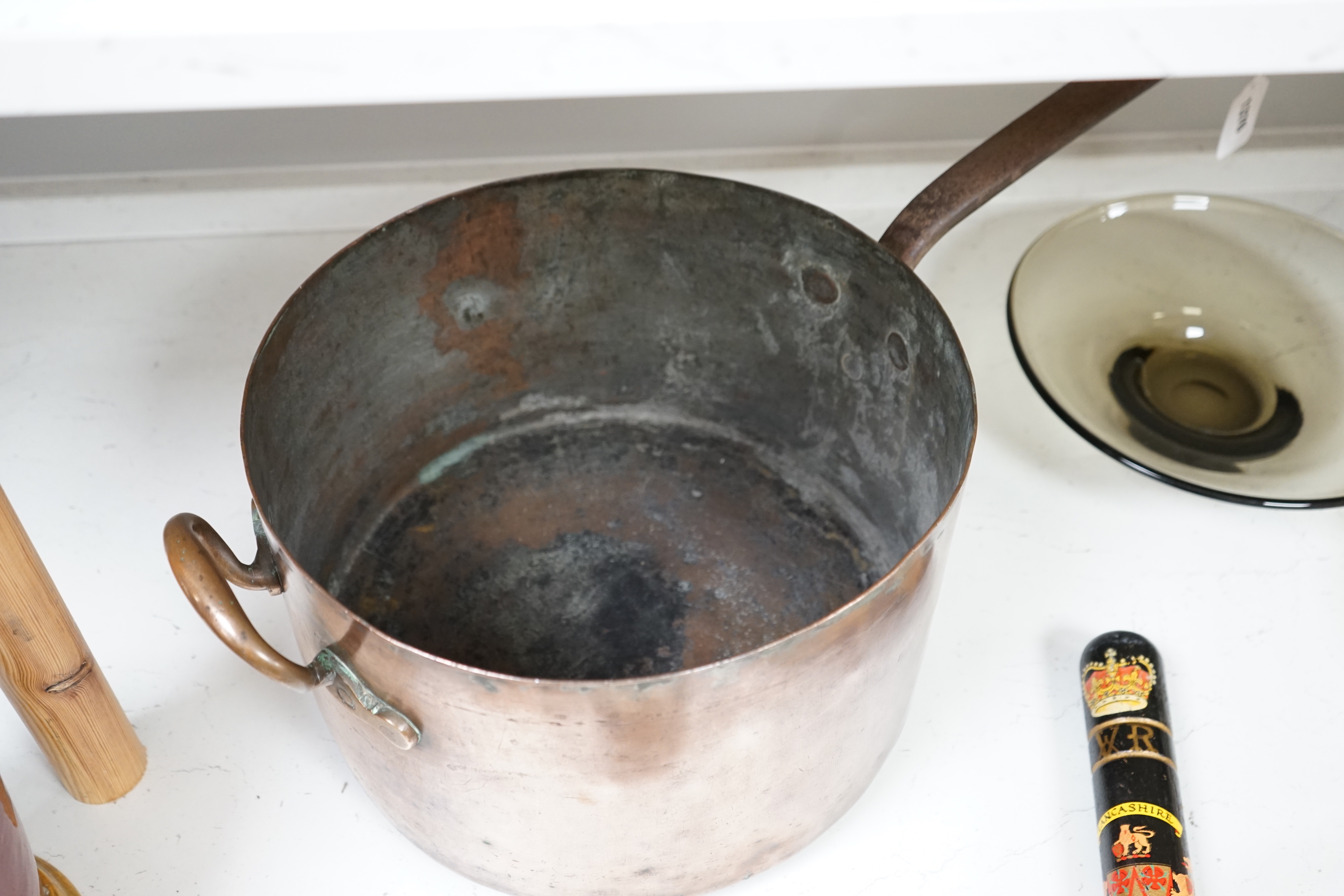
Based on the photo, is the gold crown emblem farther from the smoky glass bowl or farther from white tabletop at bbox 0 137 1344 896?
the smoky glass bowl

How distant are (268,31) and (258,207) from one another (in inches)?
21.5

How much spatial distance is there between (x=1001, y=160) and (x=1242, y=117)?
0.44ft

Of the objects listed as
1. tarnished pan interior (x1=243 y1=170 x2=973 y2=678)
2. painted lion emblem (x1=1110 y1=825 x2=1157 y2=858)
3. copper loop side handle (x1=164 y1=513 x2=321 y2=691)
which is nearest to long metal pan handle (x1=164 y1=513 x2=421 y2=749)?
copper loop side handle (x1=164 y1=513 x2=321 y2=691)

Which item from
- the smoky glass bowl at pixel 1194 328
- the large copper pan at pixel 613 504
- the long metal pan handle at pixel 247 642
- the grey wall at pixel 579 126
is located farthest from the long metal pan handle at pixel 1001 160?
the long metal pan handle at pixel 247 642

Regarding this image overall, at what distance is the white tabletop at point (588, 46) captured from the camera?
41cm

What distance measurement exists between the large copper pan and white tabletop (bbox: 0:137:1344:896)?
0.06 meters

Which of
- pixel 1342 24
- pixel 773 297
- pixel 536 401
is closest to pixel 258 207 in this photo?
pixel 536 401

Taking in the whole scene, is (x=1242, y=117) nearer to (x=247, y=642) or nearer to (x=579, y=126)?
(x=579, y=126)

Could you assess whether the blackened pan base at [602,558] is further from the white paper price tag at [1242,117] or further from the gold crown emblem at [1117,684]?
the white paper price tag at [1242,117]

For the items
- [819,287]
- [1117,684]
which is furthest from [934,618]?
[819,287]

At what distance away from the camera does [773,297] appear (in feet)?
2.55

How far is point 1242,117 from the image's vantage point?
26.8 inches

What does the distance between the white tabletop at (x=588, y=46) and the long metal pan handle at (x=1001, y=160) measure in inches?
9.5

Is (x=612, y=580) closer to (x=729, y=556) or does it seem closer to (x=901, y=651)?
(x=729, y=556)
